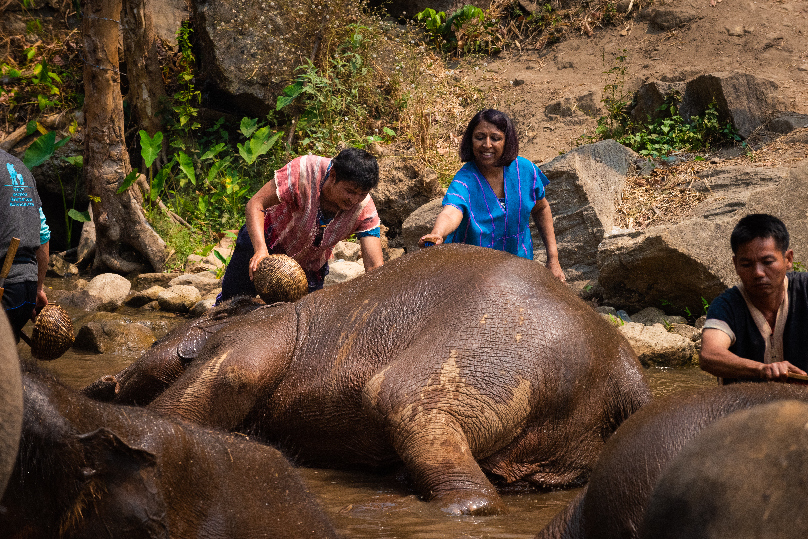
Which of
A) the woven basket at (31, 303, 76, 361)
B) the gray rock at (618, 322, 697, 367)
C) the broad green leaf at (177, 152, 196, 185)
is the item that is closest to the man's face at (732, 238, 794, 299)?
the gray rock at (618, 322, 697, 367)

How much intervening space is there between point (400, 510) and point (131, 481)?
135 cm

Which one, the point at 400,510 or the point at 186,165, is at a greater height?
the point at 186,165

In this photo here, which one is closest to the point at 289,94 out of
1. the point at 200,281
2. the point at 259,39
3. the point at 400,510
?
the point at 259,39

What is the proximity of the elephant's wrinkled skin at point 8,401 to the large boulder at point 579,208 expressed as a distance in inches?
271

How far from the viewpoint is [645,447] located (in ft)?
7.11

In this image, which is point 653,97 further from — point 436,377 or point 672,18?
point 436,377

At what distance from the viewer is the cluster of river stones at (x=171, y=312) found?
238 inches

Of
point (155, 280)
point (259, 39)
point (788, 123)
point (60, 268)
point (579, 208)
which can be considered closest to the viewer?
point (579, 208)

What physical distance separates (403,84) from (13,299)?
26.7ft

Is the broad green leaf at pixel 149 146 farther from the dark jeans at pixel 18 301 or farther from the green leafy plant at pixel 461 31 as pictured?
the dark jeans at pixel 18 301

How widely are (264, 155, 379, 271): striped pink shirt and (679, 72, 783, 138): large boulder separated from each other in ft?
19.1

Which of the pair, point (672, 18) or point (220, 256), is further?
point (672, 18)

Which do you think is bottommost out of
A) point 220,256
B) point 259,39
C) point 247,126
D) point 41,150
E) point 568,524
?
point 220,256

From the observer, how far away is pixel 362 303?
158 inches
